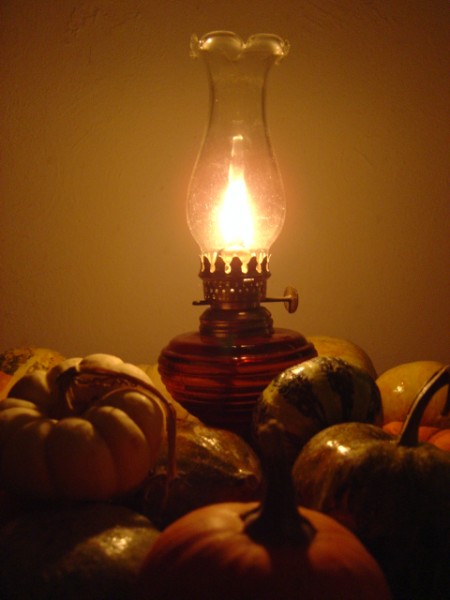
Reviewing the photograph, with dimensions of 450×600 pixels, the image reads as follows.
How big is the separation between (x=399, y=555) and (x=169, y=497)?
0.25 metres

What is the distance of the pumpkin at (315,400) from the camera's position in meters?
0.80

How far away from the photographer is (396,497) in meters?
0.59

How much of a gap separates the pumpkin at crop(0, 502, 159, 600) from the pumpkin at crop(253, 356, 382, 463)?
25 cm

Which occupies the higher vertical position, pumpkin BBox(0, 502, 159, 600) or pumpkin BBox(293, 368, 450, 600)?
pumpkin BBox(293, 368, 450, 600)

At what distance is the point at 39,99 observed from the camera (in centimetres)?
130

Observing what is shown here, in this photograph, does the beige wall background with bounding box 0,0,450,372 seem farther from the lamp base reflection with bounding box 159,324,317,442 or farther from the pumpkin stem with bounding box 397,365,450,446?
the pumpkin stem with bounding box 397,365,450,446

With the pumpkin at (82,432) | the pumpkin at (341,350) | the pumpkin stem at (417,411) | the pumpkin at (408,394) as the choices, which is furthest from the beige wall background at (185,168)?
the pumpkin stem at (417,411)

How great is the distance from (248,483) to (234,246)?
469 millimetres

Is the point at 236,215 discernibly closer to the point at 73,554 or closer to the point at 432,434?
the point at 432,434

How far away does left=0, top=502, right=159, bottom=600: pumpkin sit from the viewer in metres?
0.54

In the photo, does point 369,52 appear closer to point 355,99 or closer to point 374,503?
point 355,99

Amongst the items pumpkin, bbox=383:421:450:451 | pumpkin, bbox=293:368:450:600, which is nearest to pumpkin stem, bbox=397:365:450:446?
pumpkin, bbox=293:368:450:600

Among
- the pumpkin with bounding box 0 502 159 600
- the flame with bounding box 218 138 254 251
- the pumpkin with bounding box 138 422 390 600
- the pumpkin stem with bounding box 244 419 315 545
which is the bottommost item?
the pumpkin with bounding box 0 502 159 600

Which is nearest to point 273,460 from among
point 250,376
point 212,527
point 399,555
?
point 212,527
